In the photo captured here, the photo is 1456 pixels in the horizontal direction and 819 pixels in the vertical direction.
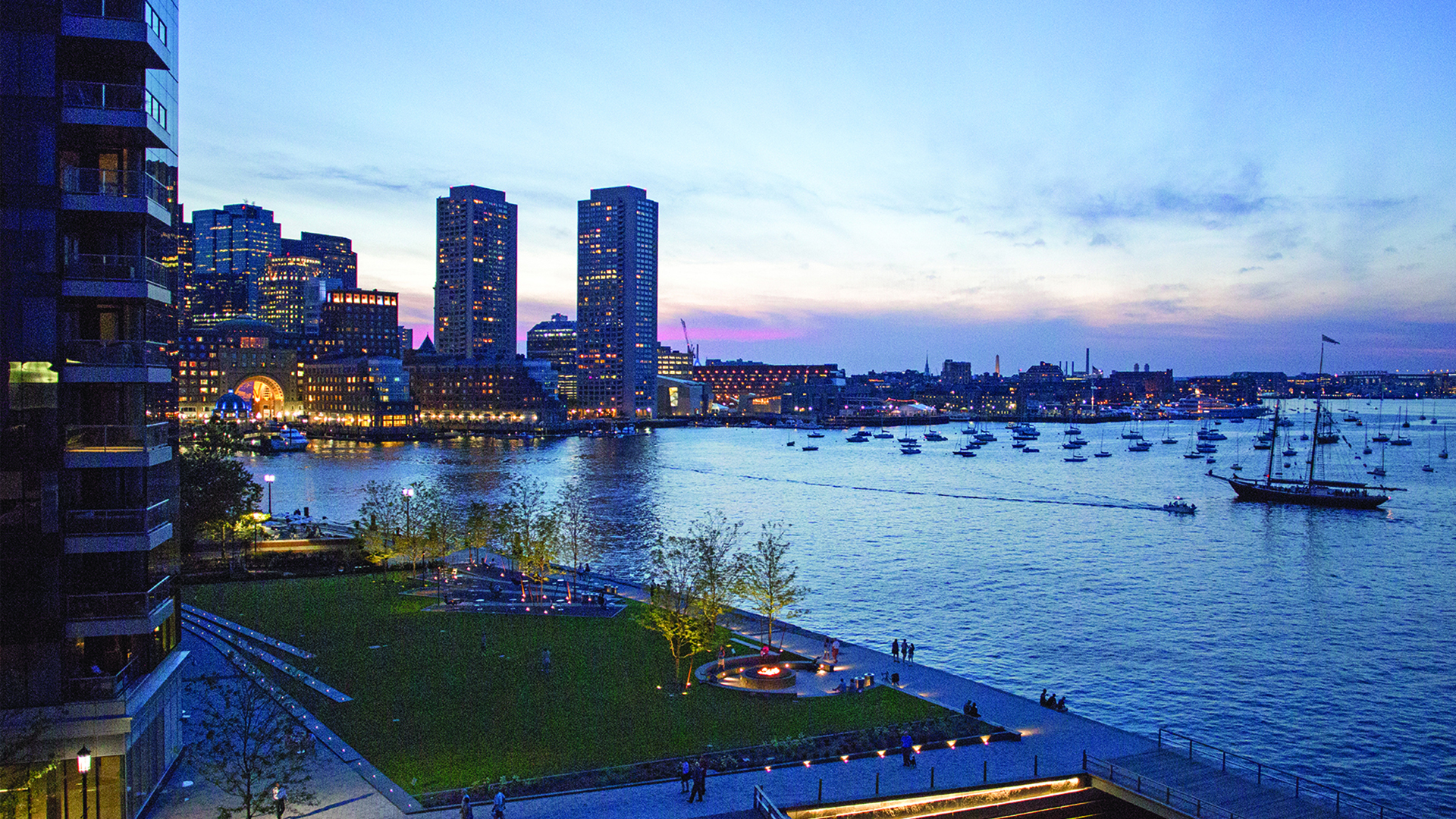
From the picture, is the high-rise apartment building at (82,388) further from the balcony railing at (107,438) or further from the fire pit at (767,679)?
the fire pit at (767,679)

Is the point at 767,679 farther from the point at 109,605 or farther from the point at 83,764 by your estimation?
the point at 83,764

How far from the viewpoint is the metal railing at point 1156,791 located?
2380cm

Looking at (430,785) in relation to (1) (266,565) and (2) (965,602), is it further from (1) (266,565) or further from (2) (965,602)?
(2) (965,602)

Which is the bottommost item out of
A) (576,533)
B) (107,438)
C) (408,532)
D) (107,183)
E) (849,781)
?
(849,781)

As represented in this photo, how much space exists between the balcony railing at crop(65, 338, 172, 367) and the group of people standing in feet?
50.3

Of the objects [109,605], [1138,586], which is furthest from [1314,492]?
[109,605]

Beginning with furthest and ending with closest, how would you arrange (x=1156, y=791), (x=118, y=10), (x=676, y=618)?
1. (x=676, y=618)
2. (x=1156, y=791)
3. (x=118, y=10)

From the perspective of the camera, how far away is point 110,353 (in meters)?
20.5

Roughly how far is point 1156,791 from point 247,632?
3373 cm

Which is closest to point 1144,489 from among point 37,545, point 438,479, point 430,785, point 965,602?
point 965,602

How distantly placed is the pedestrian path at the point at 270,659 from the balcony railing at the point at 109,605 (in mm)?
11637

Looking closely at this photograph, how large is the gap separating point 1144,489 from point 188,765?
116 m

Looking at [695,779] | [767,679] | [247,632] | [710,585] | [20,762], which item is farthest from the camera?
[247,632]

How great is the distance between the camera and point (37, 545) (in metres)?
19.6
